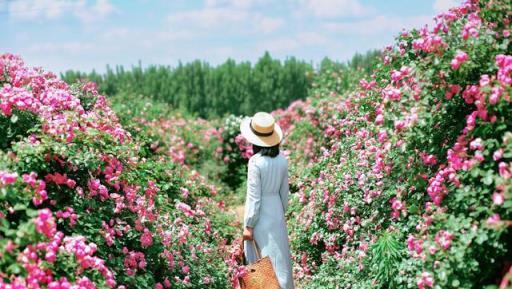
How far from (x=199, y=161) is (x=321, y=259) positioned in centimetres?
701

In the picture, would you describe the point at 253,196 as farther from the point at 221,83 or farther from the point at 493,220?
the point at 221,83

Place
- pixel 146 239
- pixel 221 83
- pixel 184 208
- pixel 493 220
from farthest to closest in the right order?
pixel 221 83 < pixel 184 208 < pixel 146 239 < pixel 493 220

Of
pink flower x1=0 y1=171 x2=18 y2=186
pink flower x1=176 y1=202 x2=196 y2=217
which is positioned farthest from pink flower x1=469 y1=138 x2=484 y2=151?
pink flower x1=176 y1=202 x2=196 y2=217

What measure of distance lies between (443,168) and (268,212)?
1.34m

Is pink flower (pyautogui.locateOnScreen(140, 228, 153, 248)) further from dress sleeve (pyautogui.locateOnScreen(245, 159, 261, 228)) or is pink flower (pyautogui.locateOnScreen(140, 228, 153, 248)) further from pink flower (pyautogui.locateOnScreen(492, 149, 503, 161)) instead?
pink flower (pyautogui.locateOnScreen(492, 149, 503, 161))

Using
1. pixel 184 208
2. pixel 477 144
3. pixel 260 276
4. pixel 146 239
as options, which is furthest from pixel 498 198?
pixel 184 208

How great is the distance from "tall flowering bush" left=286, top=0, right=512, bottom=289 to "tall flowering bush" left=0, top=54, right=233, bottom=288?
1.45 meters

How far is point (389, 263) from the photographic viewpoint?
14.3 ft

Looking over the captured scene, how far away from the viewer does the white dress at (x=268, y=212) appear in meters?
4.67

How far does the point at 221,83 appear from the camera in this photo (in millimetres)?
23922

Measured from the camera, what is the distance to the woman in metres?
4.67

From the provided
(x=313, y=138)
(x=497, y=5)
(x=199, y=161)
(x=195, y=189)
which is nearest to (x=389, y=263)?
(x=497, y=5)

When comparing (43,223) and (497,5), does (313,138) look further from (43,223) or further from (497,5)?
(43,223)

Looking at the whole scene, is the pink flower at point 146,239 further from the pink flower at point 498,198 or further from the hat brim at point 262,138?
the pink flower at point 498,198
